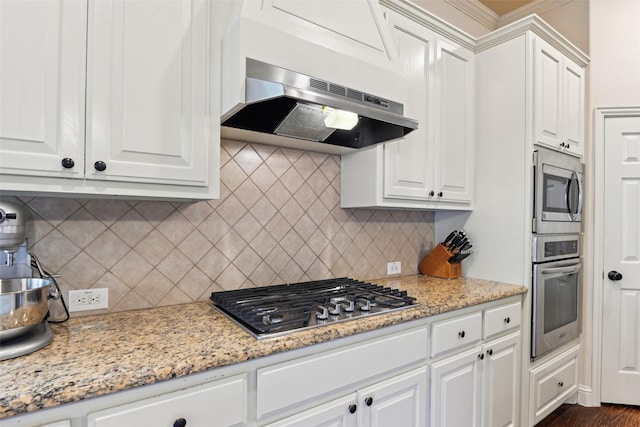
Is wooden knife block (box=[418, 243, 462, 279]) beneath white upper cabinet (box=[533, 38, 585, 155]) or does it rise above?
beneath

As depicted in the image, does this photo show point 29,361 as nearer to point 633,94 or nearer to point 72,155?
point 72,155

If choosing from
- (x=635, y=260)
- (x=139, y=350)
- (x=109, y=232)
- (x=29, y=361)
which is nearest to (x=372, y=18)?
(x=109, y=232)

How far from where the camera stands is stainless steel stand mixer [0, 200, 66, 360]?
1.01 m

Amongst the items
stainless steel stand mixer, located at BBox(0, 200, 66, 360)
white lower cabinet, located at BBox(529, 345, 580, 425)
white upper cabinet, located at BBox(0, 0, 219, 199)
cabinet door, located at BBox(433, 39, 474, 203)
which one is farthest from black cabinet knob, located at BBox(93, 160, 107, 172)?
white lower cabinet, located at BBox(529, 345, 580, 425)

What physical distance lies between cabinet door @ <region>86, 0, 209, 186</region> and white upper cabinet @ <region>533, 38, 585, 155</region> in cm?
201

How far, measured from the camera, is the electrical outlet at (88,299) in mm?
1432

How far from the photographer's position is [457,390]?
6.00 feet

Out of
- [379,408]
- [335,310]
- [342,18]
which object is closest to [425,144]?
[342,18]

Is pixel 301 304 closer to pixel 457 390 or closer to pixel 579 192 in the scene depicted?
pixel 457 390

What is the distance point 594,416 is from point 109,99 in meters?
3.49

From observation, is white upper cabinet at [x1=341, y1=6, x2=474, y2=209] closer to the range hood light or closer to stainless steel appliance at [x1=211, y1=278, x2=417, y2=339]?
the range hood light

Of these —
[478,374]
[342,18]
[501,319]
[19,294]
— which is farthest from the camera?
[501,319]

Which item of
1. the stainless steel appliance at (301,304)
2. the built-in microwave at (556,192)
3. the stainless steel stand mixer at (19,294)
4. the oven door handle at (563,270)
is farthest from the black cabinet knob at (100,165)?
the oven door handle at (563,270)

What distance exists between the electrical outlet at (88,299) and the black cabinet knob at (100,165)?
57cm
